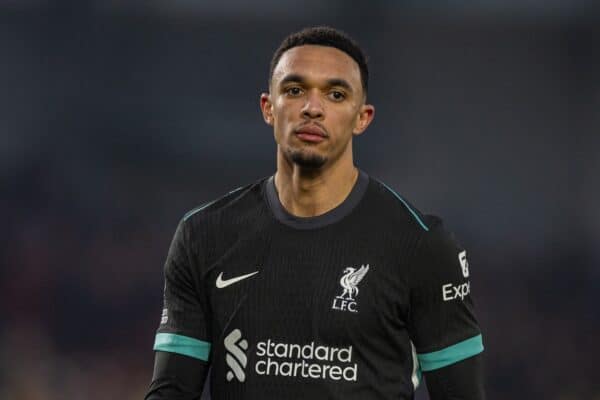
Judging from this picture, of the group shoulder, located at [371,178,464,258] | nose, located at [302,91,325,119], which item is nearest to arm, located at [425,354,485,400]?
shoulder, located at [371,178,464,258]

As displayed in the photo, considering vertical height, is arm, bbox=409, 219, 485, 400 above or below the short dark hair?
below

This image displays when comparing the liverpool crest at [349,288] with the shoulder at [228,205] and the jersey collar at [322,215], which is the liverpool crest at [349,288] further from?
the shoulder at [228,205]

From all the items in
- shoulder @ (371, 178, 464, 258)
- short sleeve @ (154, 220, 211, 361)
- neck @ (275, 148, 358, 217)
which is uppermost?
neck @ (275, 148, 358, 217)

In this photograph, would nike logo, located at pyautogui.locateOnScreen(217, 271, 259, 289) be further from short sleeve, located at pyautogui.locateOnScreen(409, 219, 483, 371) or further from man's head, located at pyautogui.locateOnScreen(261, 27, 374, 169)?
short sleeve, located at pyautogui.locateOnScreen(409, 219, 483, 371)

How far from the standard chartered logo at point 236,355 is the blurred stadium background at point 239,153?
176 inches

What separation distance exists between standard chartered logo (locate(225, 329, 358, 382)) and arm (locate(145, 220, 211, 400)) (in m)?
0.18

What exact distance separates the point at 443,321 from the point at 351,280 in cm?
27

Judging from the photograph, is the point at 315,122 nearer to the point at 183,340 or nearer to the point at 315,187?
the point at 315,187

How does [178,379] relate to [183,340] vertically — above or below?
below

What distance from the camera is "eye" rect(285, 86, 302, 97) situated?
2.81 metres

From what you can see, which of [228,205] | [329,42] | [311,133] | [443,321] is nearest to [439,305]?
[443,321]

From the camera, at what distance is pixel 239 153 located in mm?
7785

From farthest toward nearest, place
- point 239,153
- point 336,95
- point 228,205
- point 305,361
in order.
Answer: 1. point 239,153
2. point 228,205
3. point 336,95
4. point 305,361

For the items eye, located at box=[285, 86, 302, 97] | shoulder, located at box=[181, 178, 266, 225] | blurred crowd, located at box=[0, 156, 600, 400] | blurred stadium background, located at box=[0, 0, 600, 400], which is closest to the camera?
eye, located at box=[285, 86, 302, 97]
